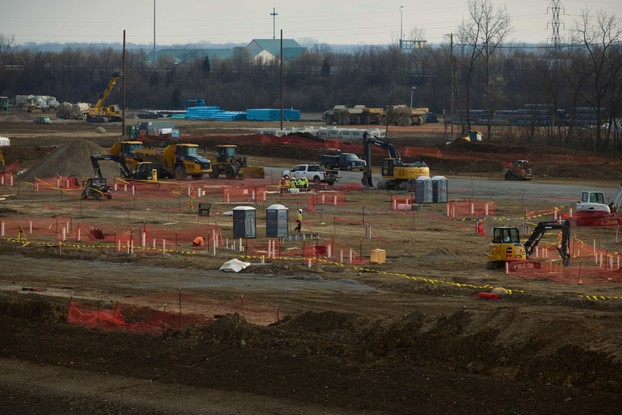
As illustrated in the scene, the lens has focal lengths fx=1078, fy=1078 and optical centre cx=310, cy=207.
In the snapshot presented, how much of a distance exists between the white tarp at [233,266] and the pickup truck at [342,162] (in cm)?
3738

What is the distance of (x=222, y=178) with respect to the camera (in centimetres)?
6606

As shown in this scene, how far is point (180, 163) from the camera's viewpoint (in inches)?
A: 2534

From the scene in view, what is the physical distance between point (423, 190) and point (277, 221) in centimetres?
1450

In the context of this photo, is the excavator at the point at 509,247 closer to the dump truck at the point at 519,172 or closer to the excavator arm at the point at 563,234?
the excavator arm at the point at 563,234

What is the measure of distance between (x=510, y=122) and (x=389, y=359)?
291 feet

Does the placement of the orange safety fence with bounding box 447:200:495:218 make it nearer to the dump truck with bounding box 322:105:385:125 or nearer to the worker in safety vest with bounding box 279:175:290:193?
the worker in safety vest with bounding box 279:175:290:193

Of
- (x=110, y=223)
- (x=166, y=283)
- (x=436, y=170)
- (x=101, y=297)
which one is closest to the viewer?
(x=101, y=297)

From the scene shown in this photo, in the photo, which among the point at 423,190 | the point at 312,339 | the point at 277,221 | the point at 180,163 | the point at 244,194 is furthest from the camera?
the point at 180,163

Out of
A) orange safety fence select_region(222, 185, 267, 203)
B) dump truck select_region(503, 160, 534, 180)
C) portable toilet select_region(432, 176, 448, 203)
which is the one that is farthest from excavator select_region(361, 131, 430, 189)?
dump truck select_region(503, 160, 534, 180)

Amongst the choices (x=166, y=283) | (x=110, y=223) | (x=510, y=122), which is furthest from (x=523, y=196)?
(x=510, y=122)

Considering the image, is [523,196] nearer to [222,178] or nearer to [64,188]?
[222,178]

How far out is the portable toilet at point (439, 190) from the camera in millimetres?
52500

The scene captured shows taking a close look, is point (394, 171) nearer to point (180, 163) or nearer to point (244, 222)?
point (180, 163)

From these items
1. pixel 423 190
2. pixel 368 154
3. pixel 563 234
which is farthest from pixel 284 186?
pixel 563 234
